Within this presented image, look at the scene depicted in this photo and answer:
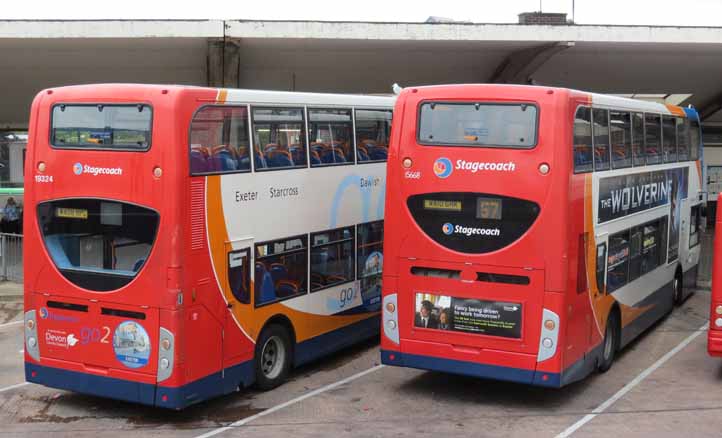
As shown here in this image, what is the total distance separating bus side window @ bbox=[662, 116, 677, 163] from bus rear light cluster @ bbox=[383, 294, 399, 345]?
618cm

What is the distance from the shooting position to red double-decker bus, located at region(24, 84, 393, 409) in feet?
31.1

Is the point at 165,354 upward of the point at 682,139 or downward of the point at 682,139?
downward

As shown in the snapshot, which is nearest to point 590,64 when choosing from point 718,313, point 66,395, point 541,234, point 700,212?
point 700,212

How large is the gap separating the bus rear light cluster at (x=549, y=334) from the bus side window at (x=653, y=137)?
4.42m

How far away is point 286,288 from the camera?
1161 centimetres

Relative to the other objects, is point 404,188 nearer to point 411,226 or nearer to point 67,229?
point 411,226

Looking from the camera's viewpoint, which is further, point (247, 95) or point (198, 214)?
point (247, 95)

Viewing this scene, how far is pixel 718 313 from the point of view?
11.8 metres

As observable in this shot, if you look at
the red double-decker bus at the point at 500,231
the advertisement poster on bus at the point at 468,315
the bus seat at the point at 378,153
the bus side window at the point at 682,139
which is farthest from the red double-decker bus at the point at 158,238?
the bus side window at the point at 682,139

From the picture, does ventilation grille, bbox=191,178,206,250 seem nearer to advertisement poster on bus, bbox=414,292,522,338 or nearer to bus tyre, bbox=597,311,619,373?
advertisement poster on bus, bbox=414,292,522,338

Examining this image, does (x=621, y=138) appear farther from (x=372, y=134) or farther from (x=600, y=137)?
(x=372, y=134)

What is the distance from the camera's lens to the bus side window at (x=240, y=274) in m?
10.4

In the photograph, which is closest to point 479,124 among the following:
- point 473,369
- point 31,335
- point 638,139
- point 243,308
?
point 473,369

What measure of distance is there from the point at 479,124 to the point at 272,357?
407 centimetres
